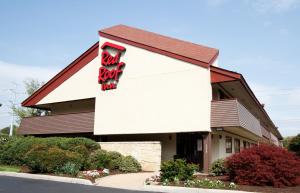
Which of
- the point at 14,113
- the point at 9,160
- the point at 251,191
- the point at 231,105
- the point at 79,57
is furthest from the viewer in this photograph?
the point at 14,113

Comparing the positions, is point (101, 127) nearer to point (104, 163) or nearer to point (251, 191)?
point (104, 163)

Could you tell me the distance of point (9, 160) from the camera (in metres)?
26.6

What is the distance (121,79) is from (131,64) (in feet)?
4.59

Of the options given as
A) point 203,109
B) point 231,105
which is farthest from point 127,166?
point 231,105

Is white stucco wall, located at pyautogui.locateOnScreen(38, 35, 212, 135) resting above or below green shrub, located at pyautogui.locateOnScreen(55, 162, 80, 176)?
above

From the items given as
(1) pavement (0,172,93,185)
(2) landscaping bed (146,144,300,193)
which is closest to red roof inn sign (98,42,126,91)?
(1) pavement (0,172,93,185)

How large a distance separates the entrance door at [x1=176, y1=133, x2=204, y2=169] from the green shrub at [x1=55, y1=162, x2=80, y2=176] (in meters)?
8.67

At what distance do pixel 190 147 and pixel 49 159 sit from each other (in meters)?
10.1

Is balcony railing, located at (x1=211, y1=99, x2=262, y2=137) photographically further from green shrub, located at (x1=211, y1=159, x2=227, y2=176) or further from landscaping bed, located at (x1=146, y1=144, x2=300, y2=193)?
landscaping bed, located at (x1=146, y1=144, x2=300, y2=193)

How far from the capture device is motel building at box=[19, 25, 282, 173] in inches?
899

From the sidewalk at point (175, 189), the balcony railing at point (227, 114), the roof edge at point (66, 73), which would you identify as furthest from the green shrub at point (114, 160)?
the roof edge at point (66, 73)

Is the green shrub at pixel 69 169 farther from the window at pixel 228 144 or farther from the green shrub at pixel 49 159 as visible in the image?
the window at pixel 228 144

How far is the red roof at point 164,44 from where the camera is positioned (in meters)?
23.8

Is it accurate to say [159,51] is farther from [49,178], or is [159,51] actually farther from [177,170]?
[49,178]
